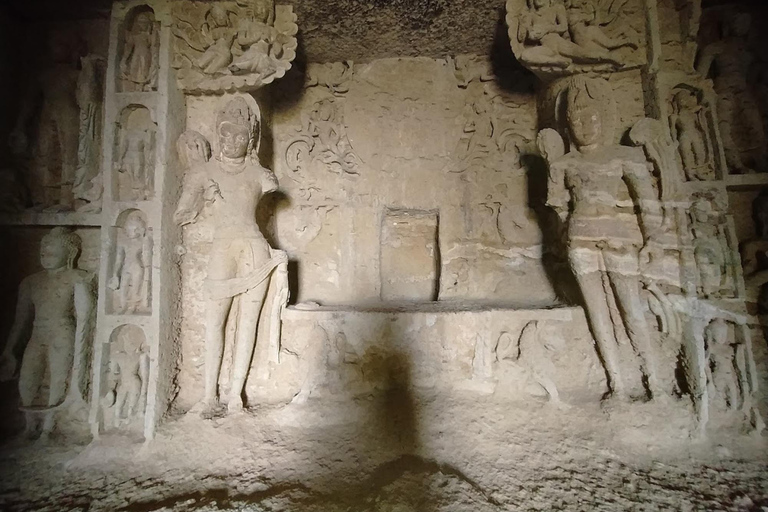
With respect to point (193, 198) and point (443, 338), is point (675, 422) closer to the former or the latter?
point (443, 338)

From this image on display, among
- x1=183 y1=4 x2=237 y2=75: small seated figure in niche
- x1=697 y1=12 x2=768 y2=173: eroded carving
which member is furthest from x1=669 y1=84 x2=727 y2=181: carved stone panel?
x1=183 y1=4 x2=237 y2=75: small seated figure in niche

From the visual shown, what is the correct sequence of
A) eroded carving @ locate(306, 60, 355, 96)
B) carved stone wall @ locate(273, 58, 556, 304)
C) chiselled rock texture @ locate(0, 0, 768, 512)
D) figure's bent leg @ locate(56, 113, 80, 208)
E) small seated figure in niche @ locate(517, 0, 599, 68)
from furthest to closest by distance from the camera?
eroded carving @ locate(306, 60, 355, 96) < carved stone wall @ locate(273, 58, 556, 304) < figure's bent leg @ locate(56, 113, 80, 208) < small seated figure in niche @ locate(517, 0, 599, 68) < chiselled rock texture @ locate(0, 0, 768, 512)

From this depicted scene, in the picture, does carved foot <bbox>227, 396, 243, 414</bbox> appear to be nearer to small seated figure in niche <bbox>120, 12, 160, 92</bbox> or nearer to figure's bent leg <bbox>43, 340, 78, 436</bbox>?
figure's bent leg <bbox>43, 340, 78, 436</bbox>

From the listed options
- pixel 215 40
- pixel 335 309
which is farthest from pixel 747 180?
pixel 215 40

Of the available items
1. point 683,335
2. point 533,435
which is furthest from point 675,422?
point 533,435

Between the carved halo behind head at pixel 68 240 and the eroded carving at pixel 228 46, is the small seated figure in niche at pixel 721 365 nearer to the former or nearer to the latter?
the eroded carving at pixel 228 46

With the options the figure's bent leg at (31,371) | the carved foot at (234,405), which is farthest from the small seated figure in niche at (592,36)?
the figure's bent leg at (31,371)

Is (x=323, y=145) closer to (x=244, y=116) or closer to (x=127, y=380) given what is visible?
(x=244, y=116)

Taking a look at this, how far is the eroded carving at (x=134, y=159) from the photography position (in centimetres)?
272

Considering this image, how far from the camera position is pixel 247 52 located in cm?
285

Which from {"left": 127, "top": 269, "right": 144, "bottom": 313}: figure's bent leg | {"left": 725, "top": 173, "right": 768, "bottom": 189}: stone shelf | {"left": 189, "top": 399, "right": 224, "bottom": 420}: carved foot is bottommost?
{"left": 189, "top": 399, "right": 224, "bottom": 420}: carved foot

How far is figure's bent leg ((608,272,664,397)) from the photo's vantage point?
2.65 metres

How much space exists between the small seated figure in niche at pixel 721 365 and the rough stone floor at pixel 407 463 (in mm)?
251

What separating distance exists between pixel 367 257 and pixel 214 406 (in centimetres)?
191
